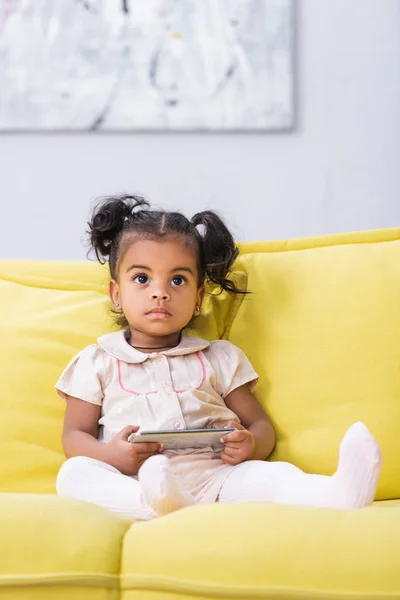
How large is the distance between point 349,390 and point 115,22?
160cm

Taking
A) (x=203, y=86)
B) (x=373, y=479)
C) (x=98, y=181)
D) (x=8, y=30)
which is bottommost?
(x=373, y=479)

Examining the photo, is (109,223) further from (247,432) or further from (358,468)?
(358,468)

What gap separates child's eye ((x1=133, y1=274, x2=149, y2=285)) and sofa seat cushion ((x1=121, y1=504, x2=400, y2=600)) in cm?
68

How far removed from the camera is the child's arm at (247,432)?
154cm

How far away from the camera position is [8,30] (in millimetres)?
2688

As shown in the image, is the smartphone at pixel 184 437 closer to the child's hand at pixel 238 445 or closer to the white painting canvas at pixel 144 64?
the child's hand at pixel 238 445

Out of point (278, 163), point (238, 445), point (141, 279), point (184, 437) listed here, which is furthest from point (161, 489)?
point (278, 163)

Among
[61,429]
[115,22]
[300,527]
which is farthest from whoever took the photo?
[115,22]

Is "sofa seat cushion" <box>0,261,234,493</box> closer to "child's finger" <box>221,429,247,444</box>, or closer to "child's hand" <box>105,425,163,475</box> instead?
"child's hand" <box>105,425,163,475</box>

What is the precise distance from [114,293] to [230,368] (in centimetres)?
30

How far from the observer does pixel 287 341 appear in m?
1.70

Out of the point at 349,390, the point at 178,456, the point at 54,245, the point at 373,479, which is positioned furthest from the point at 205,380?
the point at 54,245

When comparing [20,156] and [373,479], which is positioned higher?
[20,156]

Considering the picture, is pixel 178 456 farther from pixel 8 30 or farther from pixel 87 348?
pixel 8 30
